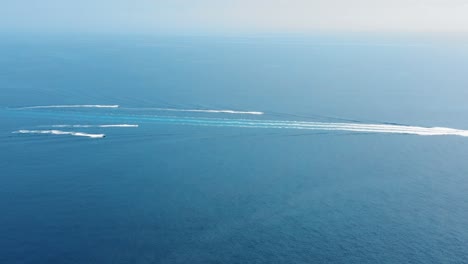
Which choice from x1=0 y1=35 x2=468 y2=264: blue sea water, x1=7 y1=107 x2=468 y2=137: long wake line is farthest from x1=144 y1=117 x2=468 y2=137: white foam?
x1=0 y1=35 x2=468 y2=264: blue sea water

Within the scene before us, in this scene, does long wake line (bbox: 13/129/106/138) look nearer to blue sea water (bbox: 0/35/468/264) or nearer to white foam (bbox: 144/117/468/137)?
blue sea water (bbox: 0/35/468/264)

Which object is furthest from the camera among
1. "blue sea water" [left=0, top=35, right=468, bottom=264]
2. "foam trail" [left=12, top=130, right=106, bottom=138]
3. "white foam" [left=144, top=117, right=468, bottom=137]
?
"white foam" [left=144, top=117, right=468, bottom=137]

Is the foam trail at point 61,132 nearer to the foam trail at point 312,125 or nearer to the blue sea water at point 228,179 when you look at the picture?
the blue sea water at point 228,179

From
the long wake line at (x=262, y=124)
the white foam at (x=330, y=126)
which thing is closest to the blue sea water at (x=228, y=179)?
the long wake line at (x=262, y=124)

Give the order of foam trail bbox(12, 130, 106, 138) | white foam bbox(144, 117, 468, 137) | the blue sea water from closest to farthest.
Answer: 1. the blue sea water
2. foam trail bbox(12, 130, 106, 138)
3. white foam bbox(144, 117, 468, 137)

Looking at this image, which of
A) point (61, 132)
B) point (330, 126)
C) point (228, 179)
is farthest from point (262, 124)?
point (61, 132)

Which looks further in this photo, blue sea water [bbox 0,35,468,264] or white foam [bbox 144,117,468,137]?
white foam [bbox 144,117,468,137]

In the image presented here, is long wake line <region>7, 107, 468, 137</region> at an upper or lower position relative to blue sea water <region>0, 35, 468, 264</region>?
upper

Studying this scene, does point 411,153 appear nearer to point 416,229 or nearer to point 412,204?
point 412,204
